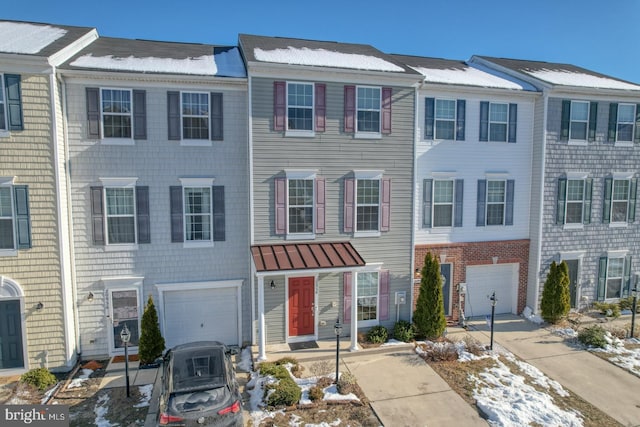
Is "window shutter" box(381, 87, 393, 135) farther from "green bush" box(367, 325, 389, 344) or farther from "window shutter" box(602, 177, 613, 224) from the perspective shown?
"window shutter" box(602, 177, 613, 224)

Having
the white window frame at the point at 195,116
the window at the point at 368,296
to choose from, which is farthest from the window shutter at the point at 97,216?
the window at the point at 368,296

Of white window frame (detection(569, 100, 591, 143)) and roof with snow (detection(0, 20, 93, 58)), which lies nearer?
roof with snow (detection(0, 20, 93, 58))

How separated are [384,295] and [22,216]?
37.8 ft

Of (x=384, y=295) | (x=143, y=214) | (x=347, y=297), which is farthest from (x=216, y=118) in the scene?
(x=384, y=295)

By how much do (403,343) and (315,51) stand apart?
36.4 feet

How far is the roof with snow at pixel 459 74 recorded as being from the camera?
14.5 m

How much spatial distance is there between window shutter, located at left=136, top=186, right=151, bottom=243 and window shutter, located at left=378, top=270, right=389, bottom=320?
26.1 feet

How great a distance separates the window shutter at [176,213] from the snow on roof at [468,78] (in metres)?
9.60

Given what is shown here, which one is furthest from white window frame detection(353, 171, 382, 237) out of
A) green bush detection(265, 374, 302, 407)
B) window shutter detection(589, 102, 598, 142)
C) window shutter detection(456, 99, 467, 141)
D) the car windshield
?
window shutter detection(589, 102, 598, 142)

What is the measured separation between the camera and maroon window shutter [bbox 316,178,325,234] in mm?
12844

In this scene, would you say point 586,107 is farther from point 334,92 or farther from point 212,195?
point 212,195

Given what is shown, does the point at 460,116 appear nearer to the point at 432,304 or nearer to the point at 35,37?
the point at 432,304

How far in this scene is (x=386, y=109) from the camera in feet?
43.1

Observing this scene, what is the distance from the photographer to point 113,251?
1180cm
